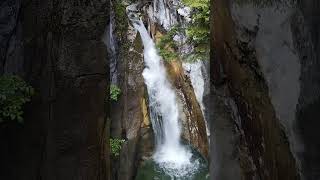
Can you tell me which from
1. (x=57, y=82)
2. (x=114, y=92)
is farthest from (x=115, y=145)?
(x=57, y=82)

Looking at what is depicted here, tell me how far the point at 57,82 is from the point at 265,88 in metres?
4.80

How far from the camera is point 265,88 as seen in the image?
3814 mm

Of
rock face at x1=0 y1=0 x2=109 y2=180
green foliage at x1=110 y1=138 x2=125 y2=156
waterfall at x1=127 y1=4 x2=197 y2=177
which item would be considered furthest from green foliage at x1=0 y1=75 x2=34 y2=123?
waterfall at x1=127 y1=4 x2=197 y2=177

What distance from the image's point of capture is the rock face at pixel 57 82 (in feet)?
24.7

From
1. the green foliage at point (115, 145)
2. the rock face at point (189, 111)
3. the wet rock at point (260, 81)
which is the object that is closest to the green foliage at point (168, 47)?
the rock face at point (189, 111)

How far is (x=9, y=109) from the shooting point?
21.7 feet

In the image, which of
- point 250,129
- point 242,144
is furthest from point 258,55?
point 242,144

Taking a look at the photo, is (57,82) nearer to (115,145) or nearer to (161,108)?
(115,145)

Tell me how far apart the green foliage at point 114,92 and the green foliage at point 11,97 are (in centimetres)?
672

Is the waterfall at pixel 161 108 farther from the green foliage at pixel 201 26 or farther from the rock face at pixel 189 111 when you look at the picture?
the green foliage at pixel 201 26

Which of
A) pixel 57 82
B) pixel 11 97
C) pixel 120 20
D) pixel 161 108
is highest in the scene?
pixel 120 20

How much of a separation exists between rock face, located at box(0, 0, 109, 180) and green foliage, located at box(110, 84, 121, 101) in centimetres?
540

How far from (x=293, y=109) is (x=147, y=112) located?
514 inches

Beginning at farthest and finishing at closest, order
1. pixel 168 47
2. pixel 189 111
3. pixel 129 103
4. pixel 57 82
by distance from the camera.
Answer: pixel 189 111 → pixel 129 103 → pixel 168 47 → pixel 57 82
